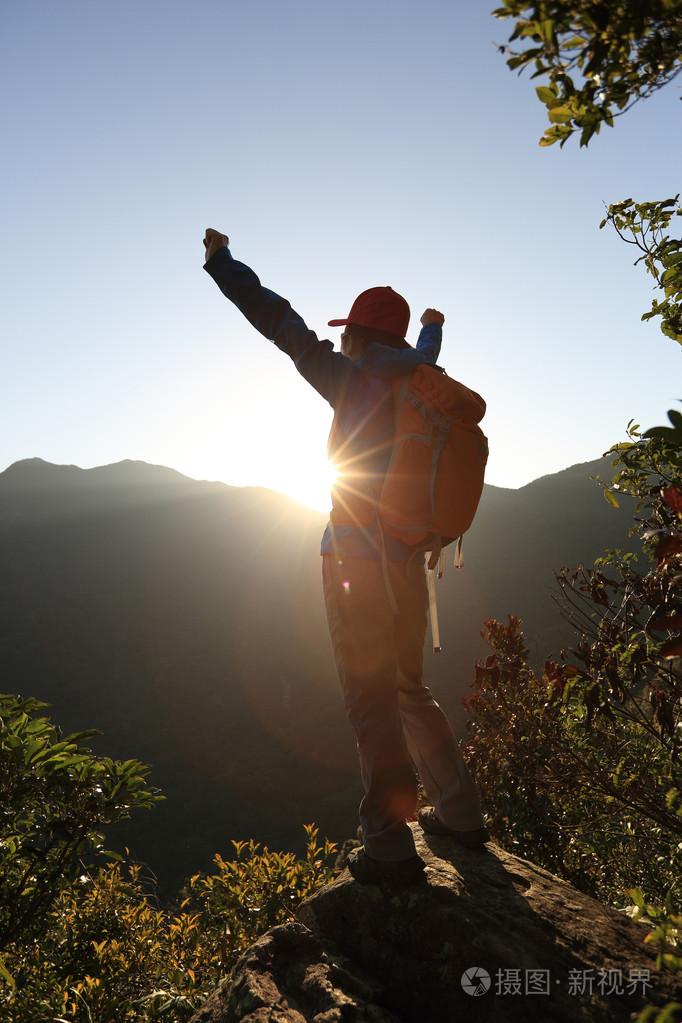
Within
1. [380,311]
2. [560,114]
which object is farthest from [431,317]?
[560,114]

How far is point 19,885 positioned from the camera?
2434 mm

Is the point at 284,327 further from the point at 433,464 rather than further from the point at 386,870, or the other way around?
the point at 386,870

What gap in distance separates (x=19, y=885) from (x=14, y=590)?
52.1 metres

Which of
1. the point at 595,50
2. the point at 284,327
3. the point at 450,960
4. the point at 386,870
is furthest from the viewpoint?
the point at 284,327

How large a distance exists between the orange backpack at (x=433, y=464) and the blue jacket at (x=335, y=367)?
0.12m

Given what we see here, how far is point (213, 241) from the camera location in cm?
264

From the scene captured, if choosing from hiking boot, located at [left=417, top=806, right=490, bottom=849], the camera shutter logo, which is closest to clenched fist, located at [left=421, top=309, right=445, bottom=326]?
hiking boot, located at [left=417, top=806, right=490, bottom=849]

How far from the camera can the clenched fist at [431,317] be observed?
3.51 m

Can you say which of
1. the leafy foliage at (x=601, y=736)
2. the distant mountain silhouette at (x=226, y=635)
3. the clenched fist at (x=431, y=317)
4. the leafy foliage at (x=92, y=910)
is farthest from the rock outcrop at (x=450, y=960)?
the distant mountain silhouette at (x=226, y=635)

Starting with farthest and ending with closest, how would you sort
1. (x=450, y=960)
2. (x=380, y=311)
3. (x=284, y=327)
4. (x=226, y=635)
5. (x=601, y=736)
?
(x=226, y=635), (x=601, y=736), (x=380, y=311), (x=284, y=327), (x=450, y=960)

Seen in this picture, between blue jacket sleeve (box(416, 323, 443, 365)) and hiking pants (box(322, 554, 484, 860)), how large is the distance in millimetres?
1352

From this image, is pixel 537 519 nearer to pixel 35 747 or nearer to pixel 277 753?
pixel 277 753

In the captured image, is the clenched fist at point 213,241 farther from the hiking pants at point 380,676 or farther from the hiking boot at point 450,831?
the hiking boot at point 450,831

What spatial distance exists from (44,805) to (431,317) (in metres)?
2.96
